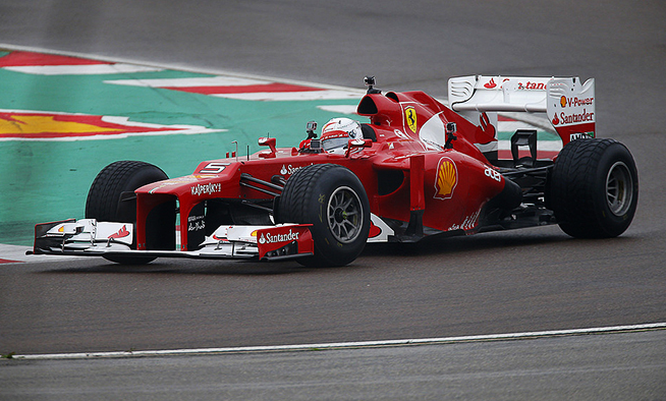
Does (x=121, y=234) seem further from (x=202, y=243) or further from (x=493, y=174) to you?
(x=493, y=174)

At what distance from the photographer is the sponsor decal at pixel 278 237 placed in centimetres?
824

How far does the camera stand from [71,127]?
55.0ft

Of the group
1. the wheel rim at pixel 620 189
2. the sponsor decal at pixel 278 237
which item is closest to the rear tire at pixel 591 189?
the wheel rim at pixel 620 189

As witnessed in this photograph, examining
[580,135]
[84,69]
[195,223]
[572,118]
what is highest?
[84,69]

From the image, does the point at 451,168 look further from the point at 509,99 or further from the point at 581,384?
the point at 581,384

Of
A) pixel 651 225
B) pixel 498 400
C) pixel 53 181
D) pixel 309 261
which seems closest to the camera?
pixel 498 400

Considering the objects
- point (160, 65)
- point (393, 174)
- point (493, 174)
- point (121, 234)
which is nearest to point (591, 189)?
point (493, 174)

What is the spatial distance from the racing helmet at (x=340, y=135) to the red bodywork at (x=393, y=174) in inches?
7.6

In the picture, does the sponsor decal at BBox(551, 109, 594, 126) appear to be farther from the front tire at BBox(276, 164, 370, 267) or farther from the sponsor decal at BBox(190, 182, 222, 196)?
the sponsor decal at BBox(190, 182, 222, 196)

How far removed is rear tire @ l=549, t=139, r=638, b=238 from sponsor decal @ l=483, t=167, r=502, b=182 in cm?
62

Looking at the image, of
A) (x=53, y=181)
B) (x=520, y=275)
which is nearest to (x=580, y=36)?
(x=53, y=181)

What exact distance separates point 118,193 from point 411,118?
338cm

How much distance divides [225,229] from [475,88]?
5.18m

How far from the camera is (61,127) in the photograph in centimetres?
1684
